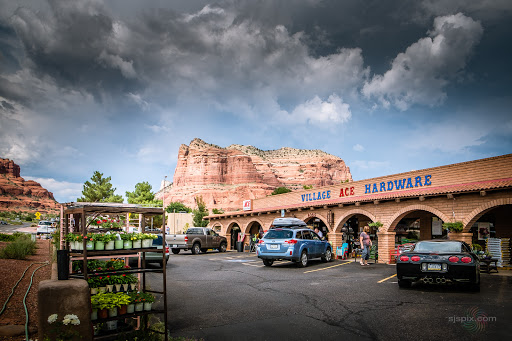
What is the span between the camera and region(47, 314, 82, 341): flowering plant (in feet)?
12.3

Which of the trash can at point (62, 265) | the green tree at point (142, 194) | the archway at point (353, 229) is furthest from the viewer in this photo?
the green tree at point (142, 194)

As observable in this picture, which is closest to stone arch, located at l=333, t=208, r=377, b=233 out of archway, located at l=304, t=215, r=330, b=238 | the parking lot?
archway, located at l=304, t=215, r=330, b=238

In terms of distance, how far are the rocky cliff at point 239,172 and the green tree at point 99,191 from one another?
255 ft

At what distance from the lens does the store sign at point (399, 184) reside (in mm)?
17906

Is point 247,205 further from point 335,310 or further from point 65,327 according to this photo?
point 65,327

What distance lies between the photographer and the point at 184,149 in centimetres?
15362

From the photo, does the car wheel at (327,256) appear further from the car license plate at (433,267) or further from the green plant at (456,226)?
the car license plate at (433,267)

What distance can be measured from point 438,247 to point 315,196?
1583cm

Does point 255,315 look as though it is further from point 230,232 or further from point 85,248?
point 230,232

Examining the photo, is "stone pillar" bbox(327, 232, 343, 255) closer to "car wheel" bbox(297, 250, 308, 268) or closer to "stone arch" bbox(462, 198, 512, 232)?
"car wheel" bbox(297, 250, 308, 268)

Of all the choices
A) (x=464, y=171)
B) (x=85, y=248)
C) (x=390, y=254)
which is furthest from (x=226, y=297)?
(x=464, y=171)

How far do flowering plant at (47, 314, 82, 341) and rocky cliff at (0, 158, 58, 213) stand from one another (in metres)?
142

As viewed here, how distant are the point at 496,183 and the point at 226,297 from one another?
40.3 feet

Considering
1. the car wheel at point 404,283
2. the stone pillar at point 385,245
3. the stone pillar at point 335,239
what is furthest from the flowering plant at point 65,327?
the stone pillar at point 335,239
